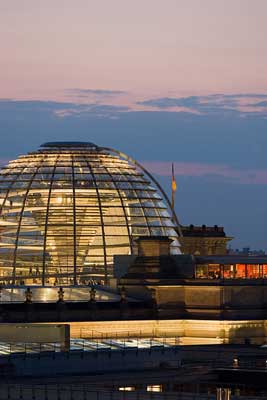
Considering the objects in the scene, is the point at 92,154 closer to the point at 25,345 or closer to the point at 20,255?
the point at 20,255

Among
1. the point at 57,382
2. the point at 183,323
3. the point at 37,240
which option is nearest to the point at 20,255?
the point at 37,240

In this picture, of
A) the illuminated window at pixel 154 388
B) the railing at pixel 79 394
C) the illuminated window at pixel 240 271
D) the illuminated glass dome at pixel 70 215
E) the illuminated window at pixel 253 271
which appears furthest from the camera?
the illuminated glass dome at pixel 70 215

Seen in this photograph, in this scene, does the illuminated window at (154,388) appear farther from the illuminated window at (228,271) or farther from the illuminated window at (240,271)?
the illuminated window at (240,271)

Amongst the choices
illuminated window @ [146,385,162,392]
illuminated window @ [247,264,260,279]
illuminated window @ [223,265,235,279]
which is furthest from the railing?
illuminated window @ [247,264,260,279]

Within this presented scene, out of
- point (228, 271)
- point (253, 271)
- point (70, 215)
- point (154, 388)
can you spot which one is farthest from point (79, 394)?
point (70, 215)

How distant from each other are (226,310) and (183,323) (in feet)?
8.47

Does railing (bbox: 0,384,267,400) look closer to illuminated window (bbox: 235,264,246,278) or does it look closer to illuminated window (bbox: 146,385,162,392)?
illuminated window (bbox: 146,385,162,392)

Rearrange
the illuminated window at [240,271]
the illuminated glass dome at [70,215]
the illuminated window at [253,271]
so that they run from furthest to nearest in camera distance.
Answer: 1. the illuminated glass dome at [70,215]
2. the illuminated window at [253,271]
3. the illuminated window at [240,271]

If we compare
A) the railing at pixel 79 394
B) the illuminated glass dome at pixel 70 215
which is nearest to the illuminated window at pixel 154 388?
the railing at pixel 79 394

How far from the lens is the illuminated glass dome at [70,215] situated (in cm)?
18738

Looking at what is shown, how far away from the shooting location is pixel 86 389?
120 metres

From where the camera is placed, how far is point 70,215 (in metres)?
190

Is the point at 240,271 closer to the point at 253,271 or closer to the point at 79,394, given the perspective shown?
the point at 253,271

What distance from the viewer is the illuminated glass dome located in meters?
187
